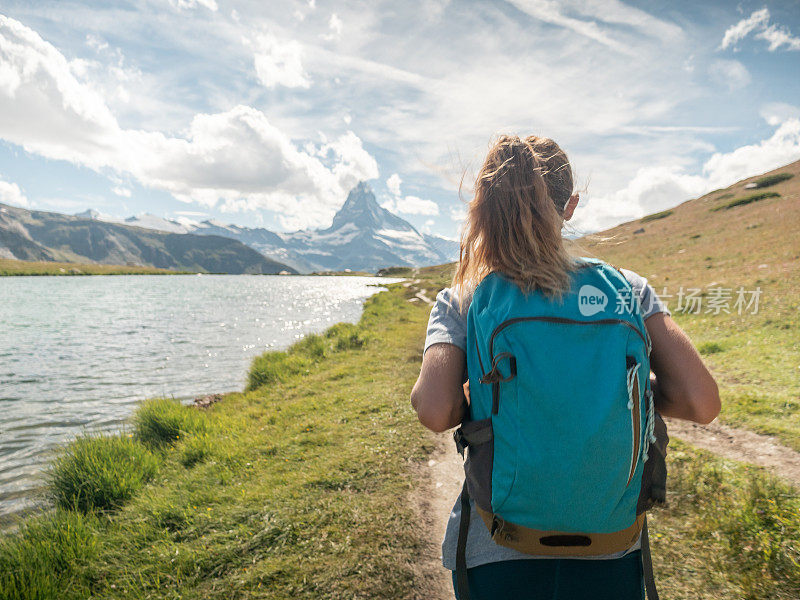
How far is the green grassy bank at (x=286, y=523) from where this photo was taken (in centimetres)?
488

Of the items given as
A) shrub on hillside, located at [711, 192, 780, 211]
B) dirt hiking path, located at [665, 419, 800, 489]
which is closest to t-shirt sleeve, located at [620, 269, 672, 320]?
dirt hiking path, located at [665, 419, 800, 489]

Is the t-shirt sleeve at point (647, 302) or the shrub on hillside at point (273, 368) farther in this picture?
the shrub on hillside at point (273, 368)

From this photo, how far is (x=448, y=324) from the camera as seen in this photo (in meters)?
2.05

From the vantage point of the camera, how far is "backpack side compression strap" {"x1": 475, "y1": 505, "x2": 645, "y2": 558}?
5.93 feet

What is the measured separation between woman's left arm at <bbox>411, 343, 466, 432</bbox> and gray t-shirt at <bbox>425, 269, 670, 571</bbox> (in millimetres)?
57

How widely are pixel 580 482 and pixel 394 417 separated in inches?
363

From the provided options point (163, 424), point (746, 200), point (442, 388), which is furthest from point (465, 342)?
point (746, 200)

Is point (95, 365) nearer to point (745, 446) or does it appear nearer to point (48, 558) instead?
point (48, 558)

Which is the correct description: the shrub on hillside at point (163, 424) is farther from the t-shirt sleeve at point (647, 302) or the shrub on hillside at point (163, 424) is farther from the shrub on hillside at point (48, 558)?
the t-shirt sleeve at point (647, 302)

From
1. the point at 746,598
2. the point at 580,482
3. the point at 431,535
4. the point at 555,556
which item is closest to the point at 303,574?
the point at 431,535

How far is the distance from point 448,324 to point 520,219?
64 cm

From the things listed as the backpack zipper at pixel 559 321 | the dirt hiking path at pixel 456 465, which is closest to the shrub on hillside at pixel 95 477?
the dirt hiking path at pixel 456 465

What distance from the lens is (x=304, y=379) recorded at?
15.3 m

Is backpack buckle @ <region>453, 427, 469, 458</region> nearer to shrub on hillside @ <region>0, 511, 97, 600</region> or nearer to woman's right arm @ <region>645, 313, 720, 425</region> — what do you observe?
woman's right arm @ <region>645, 313, 720, 425</region>
